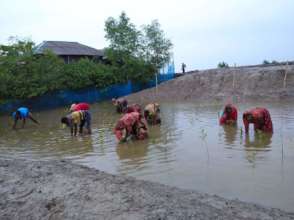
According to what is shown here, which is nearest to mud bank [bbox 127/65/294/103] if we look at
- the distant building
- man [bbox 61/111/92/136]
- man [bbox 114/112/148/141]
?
the distant building

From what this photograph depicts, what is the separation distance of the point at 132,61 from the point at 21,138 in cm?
2244

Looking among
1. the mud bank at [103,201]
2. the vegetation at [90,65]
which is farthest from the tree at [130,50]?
the mud bank at [103,201]

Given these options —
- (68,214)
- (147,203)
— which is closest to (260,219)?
(147,203)

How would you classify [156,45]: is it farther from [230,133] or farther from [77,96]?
[230,133]

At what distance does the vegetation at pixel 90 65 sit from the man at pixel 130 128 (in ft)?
54.4

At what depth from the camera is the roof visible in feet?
127

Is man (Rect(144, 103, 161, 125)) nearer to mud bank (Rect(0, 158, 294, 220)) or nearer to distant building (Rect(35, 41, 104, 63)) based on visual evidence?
mud bank (Rect(0, 158, 294, 220))

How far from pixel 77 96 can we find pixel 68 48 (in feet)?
31.1

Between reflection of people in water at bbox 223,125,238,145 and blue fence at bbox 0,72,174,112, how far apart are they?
18175 mm

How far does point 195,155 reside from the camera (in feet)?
32.8

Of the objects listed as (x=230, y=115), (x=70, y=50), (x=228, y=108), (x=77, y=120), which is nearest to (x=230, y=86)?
(x=70, y=50)

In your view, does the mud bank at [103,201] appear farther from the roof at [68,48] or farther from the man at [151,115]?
the roof at [68,48]

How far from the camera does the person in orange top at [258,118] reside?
11570 mm

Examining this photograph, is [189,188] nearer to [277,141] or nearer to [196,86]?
[277,141]
